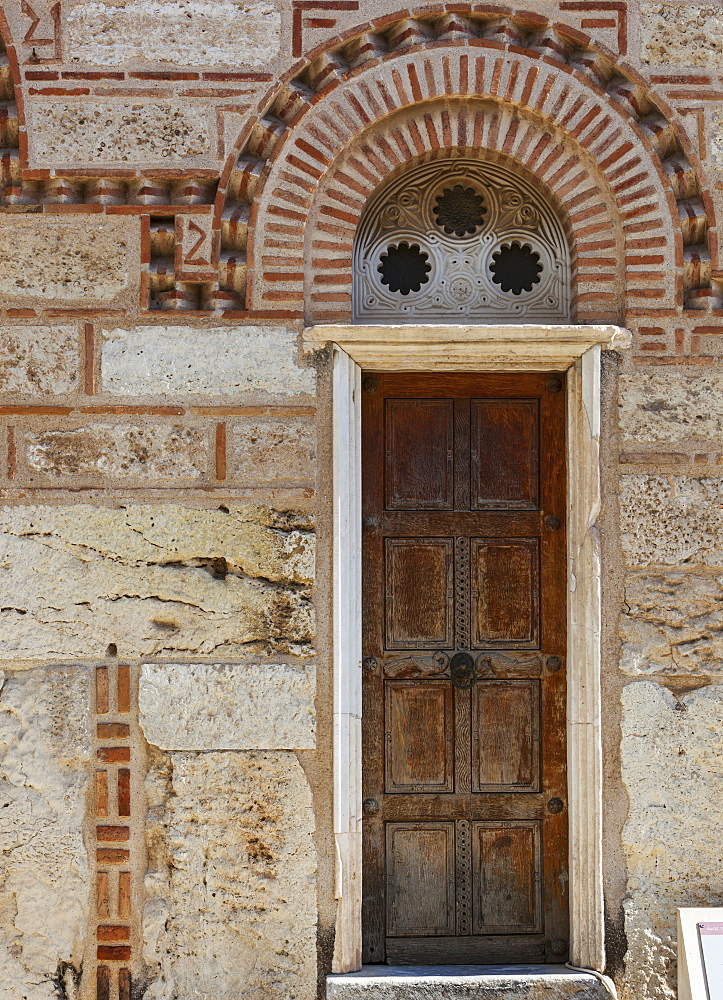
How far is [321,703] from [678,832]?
4.52 feet

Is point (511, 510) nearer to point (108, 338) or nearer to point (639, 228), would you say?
point (639, 228)

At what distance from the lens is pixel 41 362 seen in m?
3.61

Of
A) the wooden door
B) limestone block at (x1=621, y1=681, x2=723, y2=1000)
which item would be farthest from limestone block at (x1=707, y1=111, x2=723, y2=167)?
limestone block at (x1=621, y1=681, x2=723, y2=1000)

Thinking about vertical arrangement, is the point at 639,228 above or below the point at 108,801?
above

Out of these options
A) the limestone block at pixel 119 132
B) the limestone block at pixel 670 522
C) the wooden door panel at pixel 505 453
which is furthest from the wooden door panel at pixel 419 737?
the limestone block at pixel 119 132

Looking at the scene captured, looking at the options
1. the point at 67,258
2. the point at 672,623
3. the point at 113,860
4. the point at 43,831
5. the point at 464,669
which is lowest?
the point at 113,860

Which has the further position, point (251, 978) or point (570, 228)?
point (570, 228)

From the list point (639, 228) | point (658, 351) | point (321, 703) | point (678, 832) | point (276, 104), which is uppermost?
point (276, 104)

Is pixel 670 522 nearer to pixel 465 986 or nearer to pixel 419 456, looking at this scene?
pixel 419 456

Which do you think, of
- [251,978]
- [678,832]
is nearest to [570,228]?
[678,832]

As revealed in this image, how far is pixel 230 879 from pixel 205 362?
1877mm

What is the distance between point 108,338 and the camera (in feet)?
11.9

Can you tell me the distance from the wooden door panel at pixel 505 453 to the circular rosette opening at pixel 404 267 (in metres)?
0.53

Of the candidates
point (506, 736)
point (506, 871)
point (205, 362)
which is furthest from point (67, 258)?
point (506, 871)
